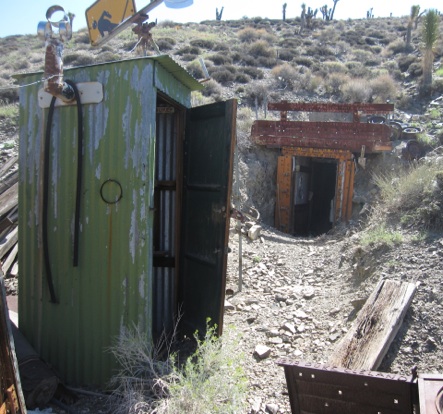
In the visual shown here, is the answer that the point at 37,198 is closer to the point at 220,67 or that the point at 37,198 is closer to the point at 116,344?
the point at 116,344

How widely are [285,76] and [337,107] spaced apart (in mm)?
11556

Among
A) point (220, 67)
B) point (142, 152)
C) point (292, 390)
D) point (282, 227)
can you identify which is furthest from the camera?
point (220, 67)

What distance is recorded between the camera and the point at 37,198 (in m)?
4.29

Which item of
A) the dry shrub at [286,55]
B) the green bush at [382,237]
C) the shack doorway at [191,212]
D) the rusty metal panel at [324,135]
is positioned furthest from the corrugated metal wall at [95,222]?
the dry shrub at [286,55]

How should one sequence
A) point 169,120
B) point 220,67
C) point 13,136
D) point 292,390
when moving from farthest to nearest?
point 220,67
point 13,136
point 169,120
point 292,390

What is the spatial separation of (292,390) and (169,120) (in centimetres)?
364

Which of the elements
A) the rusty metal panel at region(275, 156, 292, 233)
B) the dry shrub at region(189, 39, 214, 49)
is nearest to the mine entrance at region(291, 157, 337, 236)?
the rusty metal panel at region(275, 156, 292, 233)

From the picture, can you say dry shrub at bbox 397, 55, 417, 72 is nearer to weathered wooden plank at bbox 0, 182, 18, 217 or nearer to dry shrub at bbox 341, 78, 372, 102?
dry shrub at bbox 341, 78, 372, 102

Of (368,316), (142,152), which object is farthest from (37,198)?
(368,316)

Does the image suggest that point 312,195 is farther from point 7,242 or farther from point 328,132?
point 7,242

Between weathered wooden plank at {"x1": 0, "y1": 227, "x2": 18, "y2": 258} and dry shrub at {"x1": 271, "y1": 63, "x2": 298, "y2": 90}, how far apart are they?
1769 centimetres

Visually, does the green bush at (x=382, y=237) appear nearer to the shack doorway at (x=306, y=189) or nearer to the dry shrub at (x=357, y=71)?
the shack doorway at (x=306, y=189)

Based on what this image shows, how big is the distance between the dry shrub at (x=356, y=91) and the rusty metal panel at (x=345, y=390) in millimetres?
19072

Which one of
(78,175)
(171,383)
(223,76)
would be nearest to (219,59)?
(223,76)
